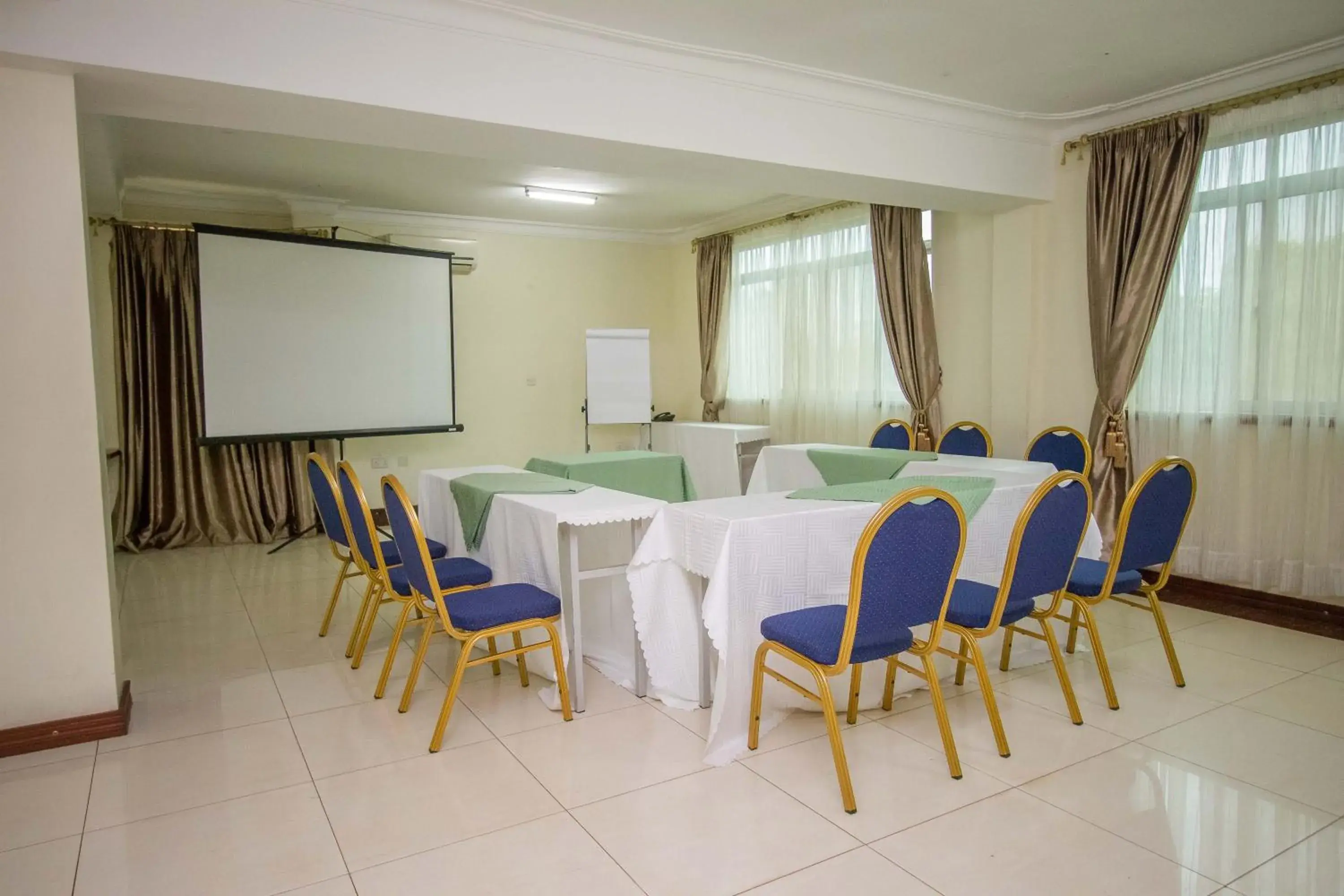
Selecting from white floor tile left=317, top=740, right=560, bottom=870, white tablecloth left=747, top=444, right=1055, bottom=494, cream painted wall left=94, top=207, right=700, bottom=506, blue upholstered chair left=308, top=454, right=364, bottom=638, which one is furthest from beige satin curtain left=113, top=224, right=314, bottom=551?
white floor tile left=317, top=740, right=560, bottom=870

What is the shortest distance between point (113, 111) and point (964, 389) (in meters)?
4.76

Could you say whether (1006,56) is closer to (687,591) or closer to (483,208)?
(687,591)

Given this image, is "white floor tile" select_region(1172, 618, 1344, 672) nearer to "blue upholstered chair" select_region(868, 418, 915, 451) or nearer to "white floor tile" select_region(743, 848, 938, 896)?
"blue upholstered chair" select_region(868, 418, 915, 451)

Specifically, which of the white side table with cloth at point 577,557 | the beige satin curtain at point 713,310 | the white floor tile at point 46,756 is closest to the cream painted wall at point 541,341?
the beige satin curtain at point 713,310

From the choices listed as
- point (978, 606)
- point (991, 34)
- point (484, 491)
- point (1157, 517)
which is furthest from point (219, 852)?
point (991, 34)

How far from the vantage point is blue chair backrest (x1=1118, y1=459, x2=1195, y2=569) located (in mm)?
2723

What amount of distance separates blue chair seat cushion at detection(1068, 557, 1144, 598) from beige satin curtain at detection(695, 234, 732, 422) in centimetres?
483

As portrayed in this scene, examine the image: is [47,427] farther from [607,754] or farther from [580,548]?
[607,754]

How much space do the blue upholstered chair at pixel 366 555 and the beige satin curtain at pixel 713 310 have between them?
422 cm

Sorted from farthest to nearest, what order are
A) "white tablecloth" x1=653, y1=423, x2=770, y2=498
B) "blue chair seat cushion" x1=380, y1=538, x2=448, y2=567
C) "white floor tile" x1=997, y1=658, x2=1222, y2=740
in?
"white tablecloth" x1=653, y1=423, x2=770, y2=498 < "blue chair seat cushion" x1=380, y1=538, x2=448, y2=567 < "white floor tile" x1=997, y1=658, x2=1222, y2=740

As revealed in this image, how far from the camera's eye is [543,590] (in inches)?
111

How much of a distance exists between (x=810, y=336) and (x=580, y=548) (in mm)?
3619

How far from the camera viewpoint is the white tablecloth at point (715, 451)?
6484mm

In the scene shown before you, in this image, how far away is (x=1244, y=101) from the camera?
12.7 ft
